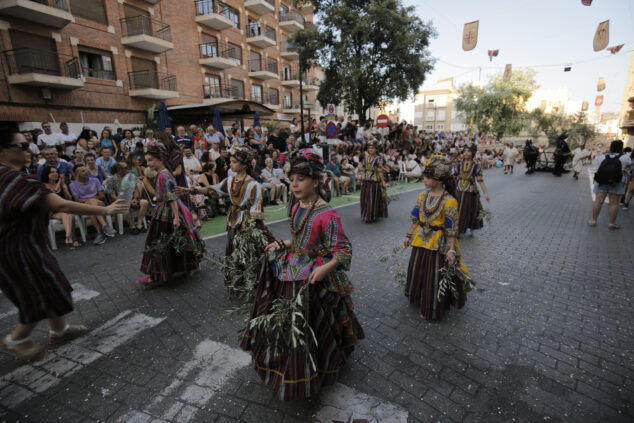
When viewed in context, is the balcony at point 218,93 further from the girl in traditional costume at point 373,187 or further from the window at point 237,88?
the girl in traditional costume at point 373,187

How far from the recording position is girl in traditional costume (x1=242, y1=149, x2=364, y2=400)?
2.37m

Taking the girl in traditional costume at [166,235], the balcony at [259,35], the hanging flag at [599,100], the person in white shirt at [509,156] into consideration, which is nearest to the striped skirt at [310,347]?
the girl in traditional costume at [166,235]

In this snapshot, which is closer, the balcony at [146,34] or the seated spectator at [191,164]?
the seated spectator at [191,164]

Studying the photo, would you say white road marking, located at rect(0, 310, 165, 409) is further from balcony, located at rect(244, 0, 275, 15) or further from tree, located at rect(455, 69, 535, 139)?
tree, located at rect(455, 69, 535, 139)

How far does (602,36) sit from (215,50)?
2323 cm

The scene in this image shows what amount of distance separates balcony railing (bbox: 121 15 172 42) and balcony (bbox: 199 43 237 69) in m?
2.80

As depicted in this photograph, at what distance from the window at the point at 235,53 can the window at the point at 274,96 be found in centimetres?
473

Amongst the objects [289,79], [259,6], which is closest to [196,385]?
[259,6]

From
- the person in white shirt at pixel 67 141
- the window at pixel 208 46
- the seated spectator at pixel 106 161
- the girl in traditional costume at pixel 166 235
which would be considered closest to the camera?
the girl in traditional costume at pixel 166 235

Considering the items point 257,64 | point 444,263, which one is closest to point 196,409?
point 444,263

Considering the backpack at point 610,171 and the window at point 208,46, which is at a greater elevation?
the window at point 208,46

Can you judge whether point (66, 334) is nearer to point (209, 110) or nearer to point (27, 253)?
point (27, 253)

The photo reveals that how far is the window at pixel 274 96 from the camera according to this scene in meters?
30.9

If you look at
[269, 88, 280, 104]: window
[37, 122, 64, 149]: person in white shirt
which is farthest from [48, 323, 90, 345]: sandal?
[269, 88, 280, 104]: window
